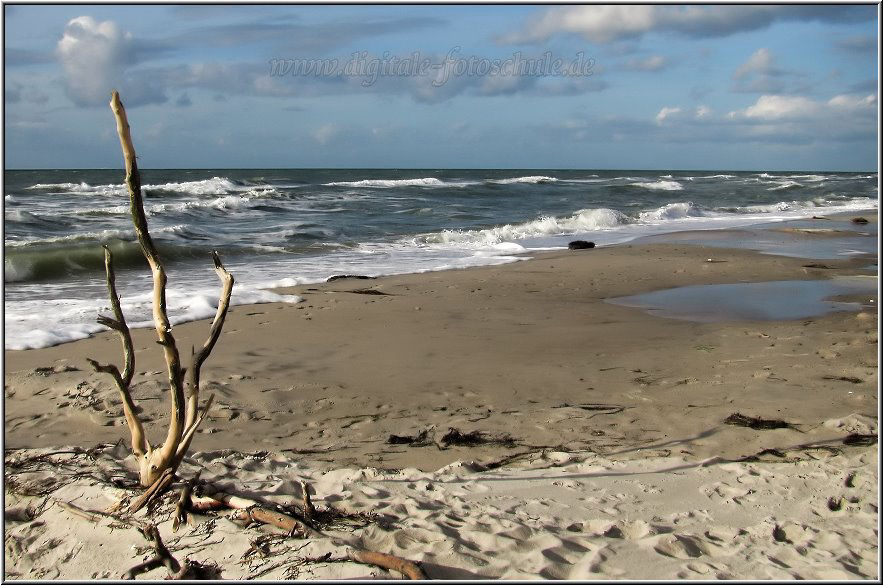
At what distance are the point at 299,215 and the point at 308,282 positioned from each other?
40.6 feet

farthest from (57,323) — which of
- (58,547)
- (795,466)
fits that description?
(795,466)

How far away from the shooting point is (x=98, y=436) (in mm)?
3988

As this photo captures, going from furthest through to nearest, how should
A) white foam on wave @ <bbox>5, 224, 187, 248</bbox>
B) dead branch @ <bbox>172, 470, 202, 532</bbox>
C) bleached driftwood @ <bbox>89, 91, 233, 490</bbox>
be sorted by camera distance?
white foam on wave @ <bbox>5, 224, 187, 248</bbox> → bleached driftwood @ <bbox>89, 91, 233, 490</bbox> → dead branch @ <bbox>172, 470, 202, 532</bbox>

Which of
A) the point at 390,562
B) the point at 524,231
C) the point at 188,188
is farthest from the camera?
the point at 188,188

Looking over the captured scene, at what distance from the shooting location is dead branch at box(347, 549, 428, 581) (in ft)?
7.86

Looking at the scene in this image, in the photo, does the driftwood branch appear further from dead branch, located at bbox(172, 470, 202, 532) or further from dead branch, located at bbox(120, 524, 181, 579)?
dead branch, located at bbox(120, 524, 181, 579)

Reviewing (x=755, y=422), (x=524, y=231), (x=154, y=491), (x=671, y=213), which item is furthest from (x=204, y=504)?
(x=671, y=213)

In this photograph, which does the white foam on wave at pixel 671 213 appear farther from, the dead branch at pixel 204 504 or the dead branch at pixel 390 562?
the dead branch at pixel 390 562

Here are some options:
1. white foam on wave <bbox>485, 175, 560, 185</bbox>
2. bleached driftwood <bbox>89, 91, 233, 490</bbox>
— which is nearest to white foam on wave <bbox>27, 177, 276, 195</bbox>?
white foam on wave <bbox>485, 175, 560, 185</bbox>

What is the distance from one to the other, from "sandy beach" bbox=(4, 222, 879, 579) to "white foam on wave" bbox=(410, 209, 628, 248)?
28.3 ft

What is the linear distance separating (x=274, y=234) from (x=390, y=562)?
14.6 meters

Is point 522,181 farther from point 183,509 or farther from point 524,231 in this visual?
point 183,509

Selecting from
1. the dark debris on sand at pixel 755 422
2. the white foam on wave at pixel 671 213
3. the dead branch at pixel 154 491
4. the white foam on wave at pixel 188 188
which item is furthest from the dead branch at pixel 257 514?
the white foam on wave at pixel 188 188

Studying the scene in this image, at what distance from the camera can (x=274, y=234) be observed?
16.4 meters
